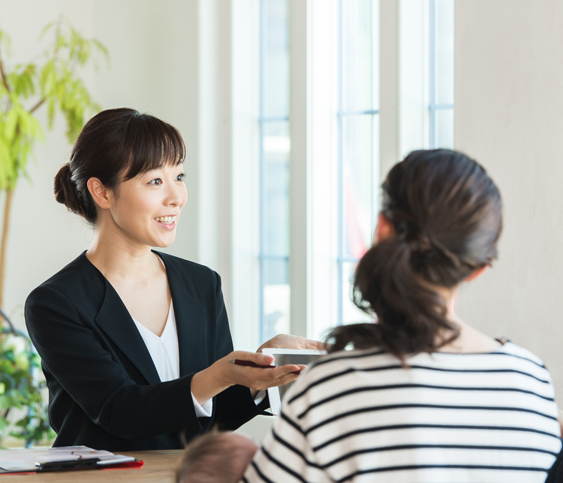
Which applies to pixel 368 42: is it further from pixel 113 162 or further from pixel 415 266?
pixel 415 266

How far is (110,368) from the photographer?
151cm

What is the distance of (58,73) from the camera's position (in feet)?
12.4

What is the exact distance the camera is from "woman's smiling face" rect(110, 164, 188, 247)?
5.63 ft

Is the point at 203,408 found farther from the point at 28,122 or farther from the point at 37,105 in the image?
the point at 37,105

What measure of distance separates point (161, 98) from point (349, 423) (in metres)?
3.22

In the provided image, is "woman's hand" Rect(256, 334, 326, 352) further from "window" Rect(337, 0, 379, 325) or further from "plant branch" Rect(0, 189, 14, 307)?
"plant branch" Rect(0, 189, 14, 307)

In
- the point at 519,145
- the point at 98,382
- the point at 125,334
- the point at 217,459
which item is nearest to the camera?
the point at 217,459

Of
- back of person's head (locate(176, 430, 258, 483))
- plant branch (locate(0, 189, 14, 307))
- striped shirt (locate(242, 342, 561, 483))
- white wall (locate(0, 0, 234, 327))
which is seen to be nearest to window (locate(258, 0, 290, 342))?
white wall (locate(0, 0, 234, 327))

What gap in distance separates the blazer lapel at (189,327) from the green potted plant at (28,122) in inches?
64.3

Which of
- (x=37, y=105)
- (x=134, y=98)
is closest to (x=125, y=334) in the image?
(x=37, y=105)

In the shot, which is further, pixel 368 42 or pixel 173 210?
pixel 368 42

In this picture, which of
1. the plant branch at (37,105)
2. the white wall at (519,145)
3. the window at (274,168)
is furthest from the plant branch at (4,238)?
the white wall at (519,145)

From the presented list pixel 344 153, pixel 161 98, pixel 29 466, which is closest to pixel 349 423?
pixel 29 466

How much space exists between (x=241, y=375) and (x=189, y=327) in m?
0.44
